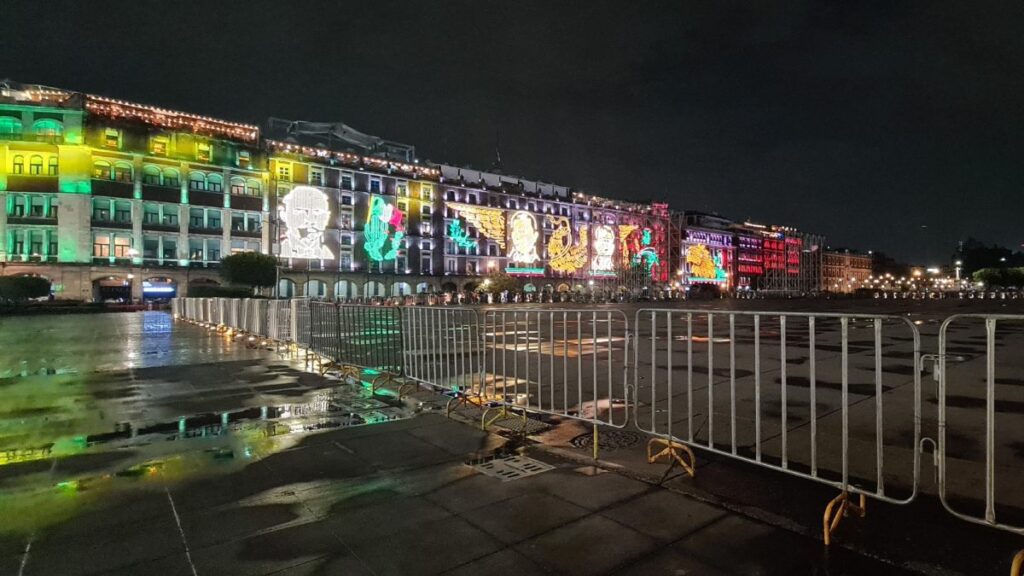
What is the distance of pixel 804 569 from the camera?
2.83 meters

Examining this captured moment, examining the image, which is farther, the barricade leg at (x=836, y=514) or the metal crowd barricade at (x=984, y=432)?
the barricade leg at (x=836, y=514)

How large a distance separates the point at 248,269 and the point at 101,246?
1696 cm

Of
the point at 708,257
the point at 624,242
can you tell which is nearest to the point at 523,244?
the point at 624,242

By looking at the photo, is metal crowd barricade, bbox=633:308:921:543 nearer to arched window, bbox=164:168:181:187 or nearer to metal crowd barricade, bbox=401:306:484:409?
metal crowd barricade, bbox=401:306:484:409

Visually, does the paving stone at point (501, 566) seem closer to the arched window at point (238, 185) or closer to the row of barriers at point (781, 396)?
the row of barriers at point (781, 396)

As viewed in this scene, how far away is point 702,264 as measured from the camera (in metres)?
123

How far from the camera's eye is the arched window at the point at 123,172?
55719 millimetres

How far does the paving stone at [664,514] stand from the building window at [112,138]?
6921 cm

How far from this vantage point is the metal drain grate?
4312mm

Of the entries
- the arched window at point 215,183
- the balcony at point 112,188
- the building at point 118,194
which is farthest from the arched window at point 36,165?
the arched window at point 215,183

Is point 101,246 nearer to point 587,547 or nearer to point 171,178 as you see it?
point 171,178

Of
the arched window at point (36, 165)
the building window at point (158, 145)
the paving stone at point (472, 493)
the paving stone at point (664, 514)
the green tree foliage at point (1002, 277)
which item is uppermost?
the building window at point (158, 145)

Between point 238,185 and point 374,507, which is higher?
point 238,185

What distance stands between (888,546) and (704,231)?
136616 millimetres
